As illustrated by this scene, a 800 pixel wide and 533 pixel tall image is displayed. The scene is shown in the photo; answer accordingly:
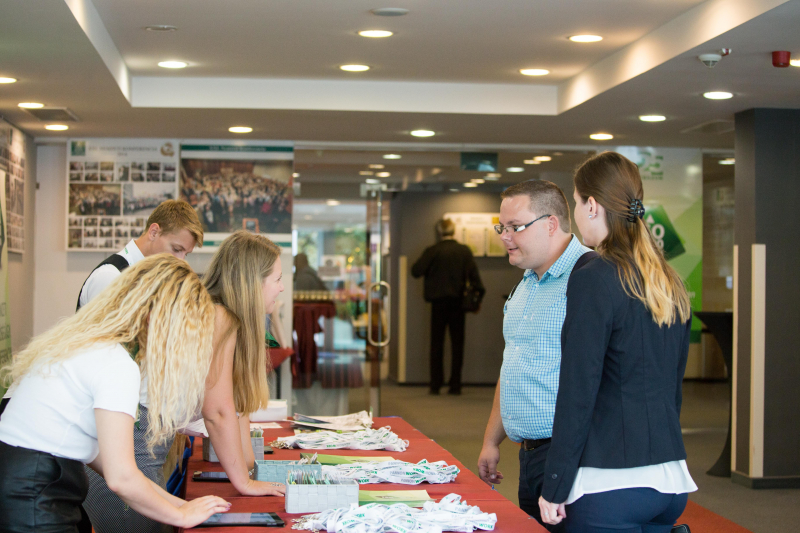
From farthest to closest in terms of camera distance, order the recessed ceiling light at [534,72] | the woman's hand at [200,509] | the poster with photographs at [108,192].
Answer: the poster with photographs at [108,192] → the recessed ceiling light at [534,72] → the woman's hand at [200,509]

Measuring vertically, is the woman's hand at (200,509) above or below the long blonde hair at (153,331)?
below

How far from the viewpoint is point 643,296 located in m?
2.07

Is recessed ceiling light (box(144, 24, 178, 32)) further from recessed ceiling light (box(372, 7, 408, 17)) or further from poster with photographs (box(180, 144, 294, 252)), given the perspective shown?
poster with photographs (box(180, 144, 294, 252))

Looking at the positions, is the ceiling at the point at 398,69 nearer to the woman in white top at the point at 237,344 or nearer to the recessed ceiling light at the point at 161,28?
the recessed ceiling light at the point at 161,28

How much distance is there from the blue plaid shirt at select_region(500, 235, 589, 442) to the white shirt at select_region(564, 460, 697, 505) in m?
0.46

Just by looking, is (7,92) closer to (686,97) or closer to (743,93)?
(686,97)

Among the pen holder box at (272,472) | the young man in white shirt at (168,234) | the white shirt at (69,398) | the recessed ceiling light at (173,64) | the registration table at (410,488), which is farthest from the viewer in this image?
the recessed ceiling light at (173,64)

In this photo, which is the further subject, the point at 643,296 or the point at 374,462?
the point at 374,462

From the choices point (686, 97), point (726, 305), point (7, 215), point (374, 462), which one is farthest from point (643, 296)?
point (726, 305)

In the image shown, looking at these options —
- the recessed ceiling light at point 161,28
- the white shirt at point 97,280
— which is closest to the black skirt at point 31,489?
the white shirt at point 97,280

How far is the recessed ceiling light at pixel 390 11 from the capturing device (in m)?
4.18

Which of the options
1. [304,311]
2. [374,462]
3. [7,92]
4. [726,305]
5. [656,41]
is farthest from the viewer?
[726,305]

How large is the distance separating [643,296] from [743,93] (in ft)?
13.0

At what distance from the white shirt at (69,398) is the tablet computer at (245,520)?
0.39 meters
